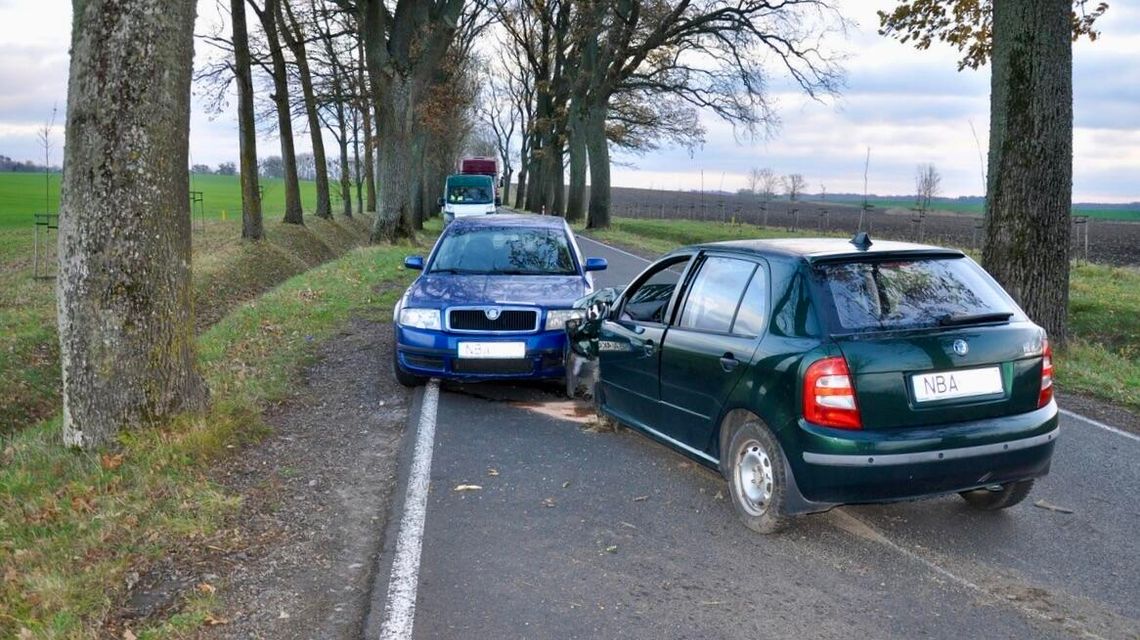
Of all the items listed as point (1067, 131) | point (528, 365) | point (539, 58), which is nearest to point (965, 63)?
point (1067, 131)

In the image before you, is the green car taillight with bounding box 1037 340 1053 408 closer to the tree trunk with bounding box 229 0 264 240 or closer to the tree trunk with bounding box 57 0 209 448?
the tree trunk with bounding box 57 0 209 448

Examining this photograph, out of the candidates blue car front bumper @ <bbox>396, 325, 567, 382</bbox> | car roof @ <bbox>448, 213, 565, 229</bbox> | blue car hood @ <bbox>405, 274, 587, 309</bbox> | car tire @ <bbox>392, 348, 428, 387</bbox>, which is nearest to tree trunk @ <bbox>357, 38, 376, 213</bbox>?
car roof @ <bbox>448, 213, 565, 229</bbox>

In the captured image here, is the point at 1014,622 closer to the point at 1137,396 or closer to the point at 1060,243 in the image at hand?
the point at 1137,396

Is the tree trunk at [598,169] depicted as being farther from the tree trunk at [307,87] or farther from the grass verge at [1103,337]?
the grass verge at [1103,337]

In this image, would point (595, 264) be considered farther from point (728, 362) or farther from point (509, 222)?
point (728, 362)

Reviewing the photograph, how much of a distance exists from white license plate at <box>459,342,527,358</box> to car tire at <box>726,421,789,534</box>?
301 cm

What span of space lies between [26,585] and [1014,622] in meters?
4.39

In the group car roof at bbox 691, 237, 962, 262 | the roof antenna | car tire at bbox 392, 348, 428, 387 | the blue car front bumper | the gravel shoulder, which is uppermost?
the roof antenna

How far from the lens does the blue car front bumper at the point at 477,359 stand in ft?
25.1

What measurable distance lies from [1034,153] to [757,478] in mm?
7139

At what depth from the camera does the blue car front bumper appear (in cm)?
766

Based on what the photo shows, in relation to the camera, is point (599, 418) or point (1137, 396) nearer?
point (599, 418)

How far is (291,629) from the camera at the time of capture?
3.72m

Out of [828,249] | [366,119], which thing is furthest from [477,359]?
[366,119]
